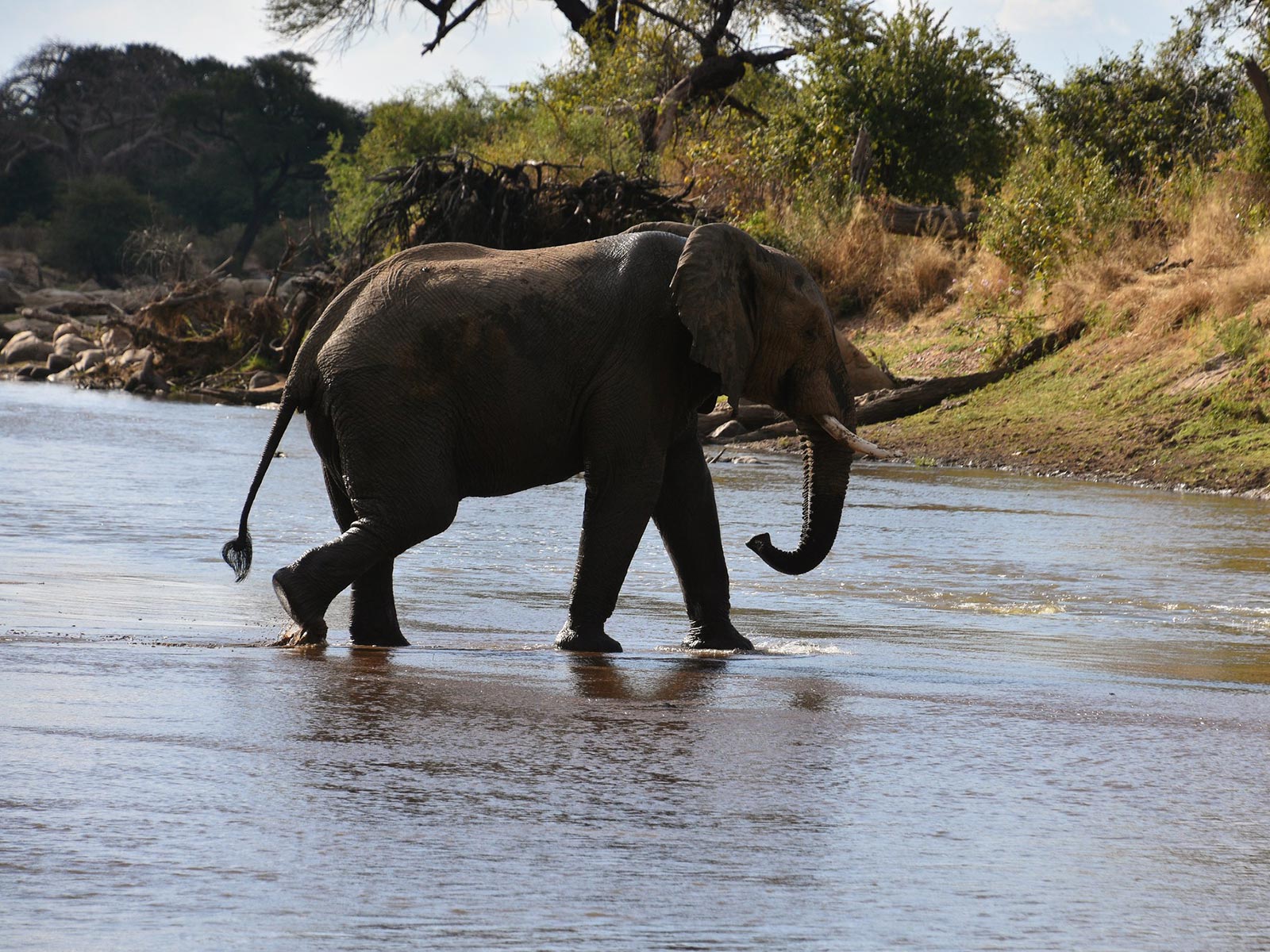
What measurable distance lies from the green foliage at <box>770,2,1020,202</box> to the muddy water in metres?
19.1

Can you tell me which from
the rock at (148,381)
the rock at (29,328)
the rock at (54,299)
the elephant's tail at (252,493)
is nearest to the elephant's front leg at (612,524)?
the elephant's tail at (252,493)

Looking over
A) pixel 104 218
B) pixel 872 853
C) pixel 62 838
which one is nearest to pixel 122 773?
pixel 62 838

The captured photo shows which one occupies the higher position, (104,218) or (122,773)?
(104,218)

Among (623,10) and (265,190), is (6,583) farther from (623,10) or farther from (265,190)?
(265,190)

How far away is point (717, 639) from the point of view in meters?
6.54

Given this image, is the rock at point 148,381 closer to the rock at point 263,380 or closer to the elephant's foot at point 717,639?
the rock at point 263,380

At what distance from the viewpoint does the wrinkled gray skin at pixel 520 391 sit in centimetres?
617

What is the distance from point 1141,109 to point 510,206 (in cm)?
959

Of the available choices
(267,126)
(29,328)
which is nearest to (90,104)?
(267,126)

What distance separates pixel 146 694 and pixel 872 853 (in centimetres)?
202

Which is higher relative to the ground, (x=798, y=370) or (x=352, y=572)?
(x=798, y=370)

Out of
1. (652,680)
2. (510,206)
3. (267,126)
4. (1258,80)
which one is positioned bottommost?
(652,680)

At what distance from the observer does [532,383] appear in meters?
6.36

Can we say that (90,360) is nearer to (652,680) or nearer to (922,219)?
(922,219)
